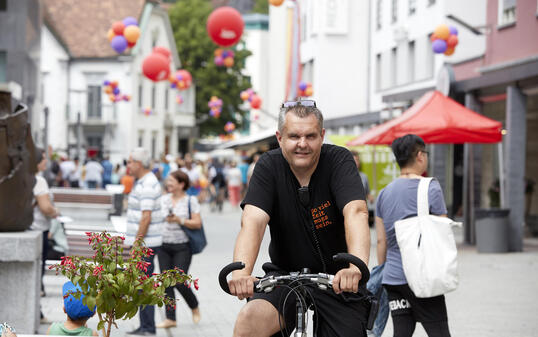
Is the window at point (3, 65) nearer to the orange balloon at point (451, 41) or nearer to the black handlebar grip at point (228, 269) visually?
the orange balloon at point (451, 41)

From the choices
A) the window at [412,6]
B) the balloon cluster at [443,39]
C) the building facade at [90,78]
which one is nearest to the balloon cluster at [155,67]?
the balloon cluster at [443,39]

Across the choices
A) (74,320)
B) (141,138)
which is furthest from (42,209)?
(141,138)

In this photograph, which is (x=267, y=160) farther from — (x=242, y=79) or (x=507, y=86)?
(x=242, y=79)

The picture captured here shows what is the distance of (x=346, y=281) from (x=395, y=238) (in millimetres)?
2850

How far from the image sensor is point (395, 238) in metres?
→ 6.84

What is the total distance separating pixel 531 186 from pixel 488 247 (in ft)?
16.0

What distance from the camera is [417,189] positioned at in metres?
6.76

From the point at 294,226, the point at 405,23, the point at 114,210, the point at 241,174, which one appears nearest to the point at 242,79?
the point at 241,174

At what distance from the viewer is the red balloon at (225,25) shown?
774 inches

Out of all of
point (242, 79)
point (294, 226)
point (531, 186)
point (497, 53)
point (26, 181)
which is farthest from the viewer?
point (242, 79)

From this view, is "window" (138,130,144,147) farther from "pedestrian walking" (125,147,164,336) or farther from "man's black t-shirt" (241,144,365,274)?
"man's black t-shirt" (241,144,365,274)

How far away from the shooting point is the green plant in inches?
171

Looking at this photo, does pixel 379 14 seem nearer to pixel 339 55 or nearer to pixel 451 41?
pixel 339 55

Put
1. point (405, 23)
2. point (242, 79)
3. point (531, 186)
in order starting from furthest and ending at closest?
point (242, 79) → point (405, 23) → point (531, 186)
